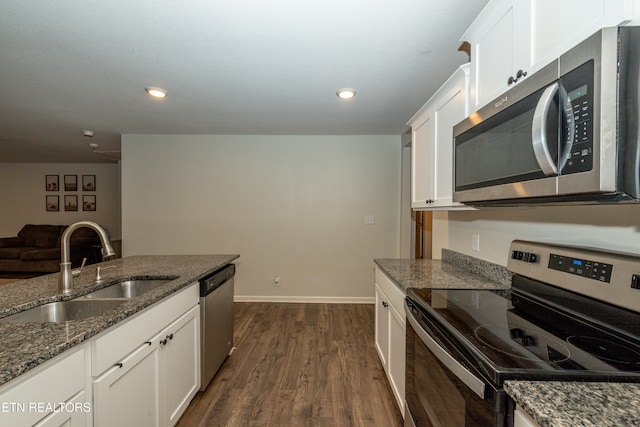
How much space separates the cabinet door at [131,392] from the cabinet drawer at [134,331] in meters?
0.04

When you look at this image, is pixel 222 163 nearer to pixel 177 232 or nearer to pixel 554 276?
pixel 177 232

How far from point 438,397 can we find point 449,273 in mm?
1007

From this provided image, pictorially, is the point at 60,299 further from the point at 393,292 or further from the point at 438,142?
the point at 438,142

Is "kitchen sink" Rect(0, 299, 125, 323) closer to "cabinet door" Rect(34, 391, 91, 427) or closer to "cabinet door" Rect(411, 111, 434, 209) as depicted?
"cabinet door" Rect(34, 391, 91, 427)

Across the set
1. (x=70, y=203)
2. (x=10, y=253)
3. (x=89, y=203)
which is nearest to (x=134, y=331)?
(x=10, y=253)

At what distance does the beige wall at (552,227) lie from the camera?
1034mm

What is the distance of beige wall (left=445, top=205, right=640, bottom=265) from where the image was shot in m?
1.03

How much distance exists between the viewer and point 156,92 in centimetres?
255

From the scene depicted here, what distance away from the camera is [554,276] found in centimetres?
119

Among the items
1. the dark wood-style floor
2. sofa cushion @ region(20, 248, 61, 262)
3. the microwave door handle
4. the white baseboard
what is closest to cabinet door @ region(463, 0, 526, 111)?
the microwave door handle

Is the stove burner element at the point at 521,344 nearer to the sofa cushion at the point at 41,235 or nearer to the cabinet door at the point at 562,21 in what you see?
the cabinet door at the point at 562,21

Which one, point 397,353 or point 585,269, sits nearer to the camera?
point 585,269

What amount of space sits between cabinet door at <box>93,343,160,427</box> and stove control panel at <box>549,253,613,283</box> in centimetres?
183

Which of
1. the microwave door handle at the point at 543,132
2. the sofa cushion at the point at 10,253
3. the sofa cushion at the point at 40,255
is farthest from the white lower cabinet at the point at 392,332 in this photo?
the sofa cushion at the point at 10,253
